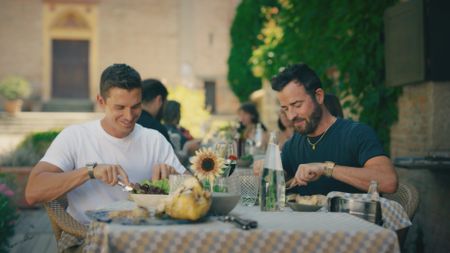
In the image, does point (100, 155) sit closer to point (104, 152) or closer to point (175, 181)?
point (104, 152)

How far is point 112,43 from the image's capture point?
3153cm

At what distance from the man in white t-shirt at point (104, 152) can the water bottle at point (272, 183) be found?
0.68m

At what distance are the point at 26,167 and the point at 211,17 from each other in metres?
22.5

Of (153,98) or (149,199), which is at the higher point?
(153,98)

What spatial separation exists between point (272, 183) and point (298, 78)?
82 centimetres

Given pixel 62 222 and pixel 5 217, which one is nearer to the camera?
pixel 62 222

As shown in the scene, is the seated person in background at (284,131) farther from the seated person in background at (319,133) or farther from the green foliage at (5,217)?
the seated person in background at (319,133)

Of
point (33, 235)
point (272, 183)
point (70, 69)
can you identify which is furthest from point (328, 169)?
point (70, 69)

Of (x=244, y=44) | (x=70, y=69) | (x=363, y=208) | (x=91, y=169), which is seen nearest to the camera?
(x=363, y=208)

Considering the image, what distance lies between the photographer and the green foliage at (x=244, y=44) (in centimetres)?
2333

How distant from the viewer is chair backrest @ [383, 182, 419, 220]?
331 centimetres

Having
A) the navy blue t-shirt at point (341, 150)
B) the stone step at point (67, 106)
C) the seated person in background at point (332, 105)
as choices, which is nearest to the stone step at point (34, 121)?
the stone step at point (67, 106)

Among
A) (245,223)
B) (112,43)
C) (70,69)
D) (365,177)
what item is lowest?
(245,223)

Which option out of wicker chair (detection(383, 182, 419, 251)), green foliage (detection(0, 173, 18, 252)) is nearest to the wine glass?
wicker chair (detection(383, 182, 419, 251))
